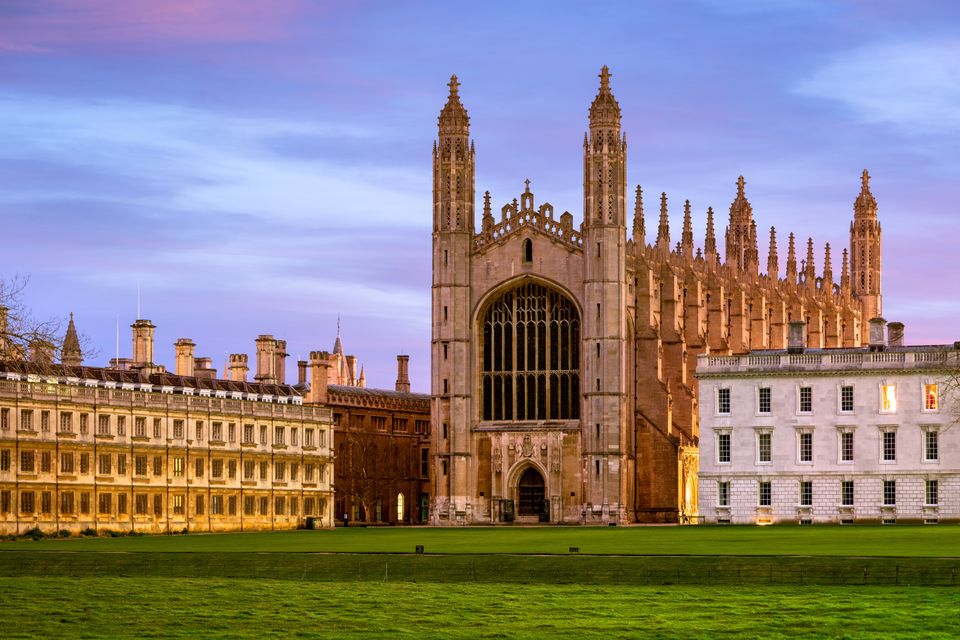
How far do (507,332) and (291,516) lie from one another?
1647cm

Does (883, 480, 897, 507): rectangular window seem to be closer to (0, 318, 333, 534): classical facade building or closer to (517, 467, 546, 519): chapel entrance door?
(517, 467, 546, 519): chapel entrance door

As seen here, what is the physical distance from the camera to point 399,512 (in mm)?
136750

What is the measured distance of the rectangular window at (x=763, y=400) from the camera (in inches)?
4070

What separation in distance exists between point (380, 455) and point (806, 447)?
40.4 meters

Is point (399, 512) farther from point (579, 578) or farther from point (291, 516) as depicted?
point (579, 578)

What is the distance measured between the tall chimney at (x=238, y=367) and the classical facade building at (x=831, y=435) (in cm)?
3580

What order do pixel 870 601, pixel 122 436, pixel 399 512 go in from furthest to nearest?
pixel 399 512 → pixel 122 436 → pixel 870 601

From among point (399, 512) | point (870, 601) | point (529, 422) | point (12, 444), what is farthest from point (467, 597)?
point (399, 512)

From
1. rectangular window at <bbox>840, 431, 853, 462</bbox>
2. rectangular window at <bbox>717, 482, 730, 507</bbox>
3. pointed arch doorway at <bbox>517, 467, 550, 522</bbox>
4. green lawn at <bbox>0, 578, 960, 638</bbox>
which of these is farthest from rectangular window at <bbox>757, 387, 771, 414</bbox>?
green lawn at <bbox>0, 578, 960, 638</bbox>

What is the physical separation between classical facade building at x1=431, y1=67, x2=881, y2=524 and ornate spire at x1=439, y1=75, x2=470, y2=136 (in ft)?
0.28

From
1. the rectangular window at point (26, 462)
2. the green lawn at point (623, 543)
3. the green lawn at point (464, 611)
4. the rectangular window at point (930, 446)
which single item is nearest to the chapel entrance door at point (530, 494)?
the green lawn at point (623, 543)

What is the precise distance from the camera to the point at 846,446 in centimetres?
10131

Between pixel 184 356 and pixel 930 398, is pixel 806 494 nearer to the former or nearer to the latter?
pixel 930 398

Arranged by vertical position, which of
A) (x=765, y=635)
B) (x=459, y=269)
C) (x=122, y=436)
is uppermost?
(x=459, y=269)
